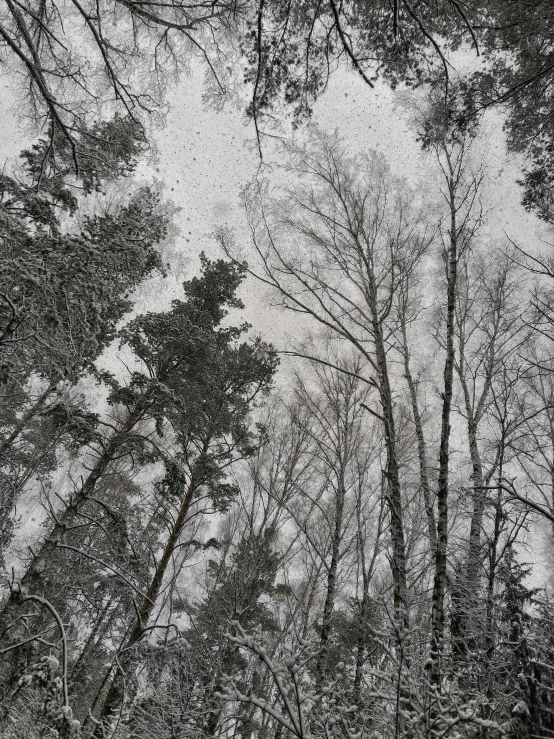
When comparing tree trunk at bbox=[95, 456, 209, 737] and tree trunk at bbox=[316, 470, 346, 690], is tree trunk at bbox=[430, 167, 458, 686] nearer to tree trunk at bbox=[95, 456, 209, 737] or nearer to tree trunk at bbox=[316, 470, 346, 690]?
tree trunk at bbox=[316, 470, 346, 690]

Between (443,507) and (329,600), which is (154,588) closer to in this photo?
(329,600)

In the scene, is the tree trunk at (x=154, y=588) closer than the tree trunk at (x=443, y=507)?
No

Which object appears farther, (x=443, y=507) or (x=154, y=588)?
(x=154, y=588)

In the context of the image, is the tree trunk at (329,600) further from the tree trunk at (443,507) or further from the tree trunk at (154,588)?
the tree trunk at (443,507)

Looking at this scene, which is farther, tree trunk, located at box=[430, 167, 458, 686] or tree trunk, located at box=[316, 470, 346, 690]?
tree trunk, located at box=[316, 470, 346, 690]

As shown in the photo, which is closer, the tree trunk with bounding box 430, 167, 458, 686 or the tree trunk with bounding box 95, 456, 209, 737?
the tree trunk with bounding box 430, 167, 458, 686

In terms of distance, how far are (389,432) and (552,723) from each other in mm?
2177

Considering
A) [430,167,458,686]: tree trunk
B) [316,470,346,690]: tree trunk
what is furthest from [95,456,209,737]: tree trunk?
[430,167,458,686]: tree trunk

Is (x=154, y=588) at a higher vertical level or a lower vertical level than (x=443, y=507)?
lower

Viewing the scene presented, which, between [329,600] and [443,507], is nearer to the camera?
[443,507]

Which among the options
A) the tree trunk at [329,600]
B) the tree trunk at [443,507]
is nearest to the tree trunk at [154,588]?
the tree trunk at [329,600]

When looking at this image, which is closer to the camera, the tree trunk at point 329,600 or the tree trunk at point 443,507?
the tree trunk at point 443,507

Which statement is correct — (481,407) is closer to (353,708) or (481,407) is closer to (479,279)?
(479,279)

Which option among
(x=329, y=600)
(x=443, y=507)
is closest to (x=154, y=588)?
(x=329, y=600)
